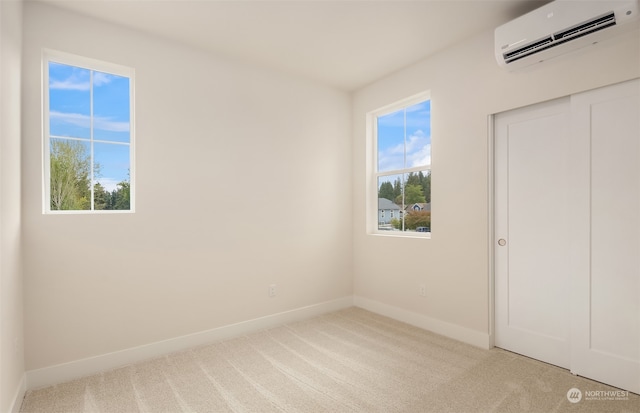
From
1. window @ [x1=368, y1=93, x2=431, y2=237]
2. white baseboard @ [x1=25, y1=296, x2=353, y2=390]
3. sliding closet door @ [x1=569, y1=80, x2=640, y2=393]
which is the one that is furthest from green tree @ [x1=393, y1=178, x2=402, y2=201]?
sliding closet door @ [x1=569, y1=80, x2=640, y2=393]

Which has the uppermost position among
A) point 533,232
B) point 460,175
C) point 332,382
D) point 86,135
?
point 86,135

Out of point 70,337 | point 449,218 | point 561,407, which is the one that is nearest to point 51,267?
point 70,337

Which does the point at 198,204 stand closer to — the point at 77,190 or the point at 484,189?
the point at 77,190

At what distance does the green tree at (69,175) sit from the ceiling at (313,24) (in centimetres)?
108

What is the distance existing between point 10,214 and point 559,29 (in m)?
3.87

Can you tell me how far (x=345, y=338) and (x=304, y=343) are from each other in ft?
1.37

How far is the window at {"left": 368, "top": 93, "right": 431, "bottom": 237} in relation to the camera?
3.65 m

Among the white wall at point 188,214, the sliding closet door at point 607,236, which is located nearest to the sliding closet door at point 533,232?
the sliding closet door at point 607,236

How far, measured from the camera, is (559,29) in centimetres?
229

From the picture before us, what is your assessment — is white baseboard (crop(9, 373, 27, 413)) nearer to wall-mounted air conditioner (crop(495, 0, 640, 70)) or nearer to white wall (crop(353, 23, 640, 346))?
white wall (crop(353, 23, 640, 346))

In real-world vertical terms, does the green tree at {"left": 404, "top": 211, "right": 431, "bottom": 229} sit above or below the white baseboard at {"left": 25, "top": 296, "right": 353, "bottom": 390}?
above

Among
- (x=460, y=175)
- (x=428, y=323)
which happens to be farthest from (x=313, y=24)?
(x=428, y=323)

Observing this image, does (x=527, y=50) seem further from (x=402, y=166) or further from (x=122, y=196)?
(x=122, y=196)

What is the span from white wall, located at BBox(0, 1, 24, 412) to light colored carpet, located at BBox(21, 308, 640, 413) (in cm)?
36
